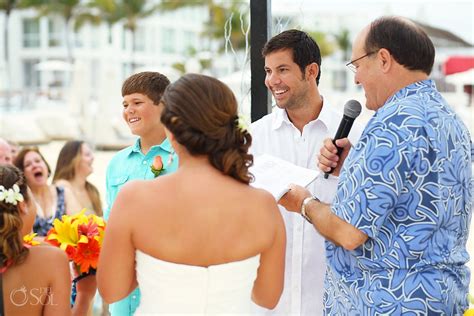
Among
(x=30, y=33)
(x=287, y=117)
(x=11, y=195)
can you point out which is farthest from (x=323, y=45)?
(x=11, y=195)

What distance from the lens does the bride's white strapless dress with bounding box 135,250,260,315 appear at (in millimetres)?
2174

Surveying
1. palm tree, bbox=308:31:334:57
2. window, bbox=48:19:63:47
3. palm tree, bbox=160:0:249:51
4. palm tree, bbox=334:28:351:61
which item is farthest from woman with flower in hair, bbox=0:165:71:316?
palm tree, bbox=334:28:351:61

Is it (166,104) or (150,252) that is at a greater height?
(166,104)

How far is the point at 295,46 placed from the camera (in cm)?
336

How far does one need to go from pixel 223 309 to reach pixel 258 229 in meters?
0.27

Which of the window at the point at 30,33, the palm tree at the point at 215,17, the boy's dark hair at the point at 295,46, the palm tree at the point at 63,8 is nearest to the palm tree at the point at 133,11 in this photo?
the palm tree at the point at 215,17

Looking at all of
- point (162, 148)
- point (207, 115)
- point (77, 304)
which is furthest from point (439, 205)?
point (77, 304)

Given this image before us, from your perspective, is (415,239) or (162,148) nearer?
(415,239)

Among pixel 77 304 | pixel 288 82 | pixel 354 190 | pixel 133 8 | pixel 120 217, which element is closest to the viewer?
pixel 120 217

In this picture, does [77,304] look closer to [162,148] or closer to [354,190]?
[162,148]

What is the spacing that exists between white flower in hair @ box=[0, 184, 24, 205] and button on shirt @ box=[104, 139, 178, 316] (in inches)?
22.2

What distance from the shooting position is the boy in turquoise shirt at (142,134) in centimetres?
313

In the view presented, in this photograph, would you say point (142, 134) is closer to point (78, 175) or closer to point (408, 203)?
point (408, 203)

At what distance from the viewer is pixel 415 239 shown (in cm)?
243
